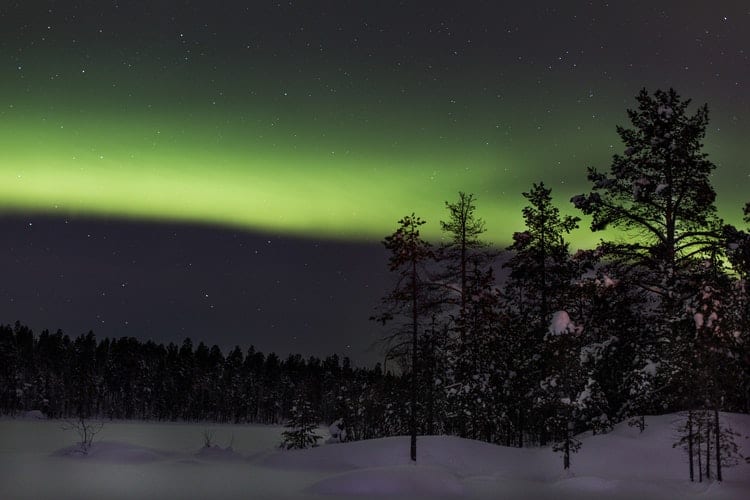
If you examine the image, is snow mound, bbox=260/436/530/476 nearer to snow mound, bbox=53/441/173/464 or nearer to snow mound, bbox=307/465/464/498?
→ snow mound, bbox=307/465/464/498

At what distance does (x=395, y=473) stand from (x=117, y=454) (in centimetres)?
1469

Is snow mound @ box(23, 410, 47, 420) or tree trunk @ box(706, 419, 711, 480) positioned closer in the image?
tree trunk @ box(706, 419, 711, 480)

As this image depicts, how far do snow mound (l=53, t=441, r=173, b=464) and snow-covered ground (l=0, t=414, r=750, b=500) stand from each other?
65 mm

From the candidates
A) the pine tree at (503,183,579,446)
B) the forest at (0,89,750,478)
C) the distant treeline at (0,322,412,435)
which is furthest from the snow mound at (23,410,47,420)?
the pine tree at (503,183,579,446)

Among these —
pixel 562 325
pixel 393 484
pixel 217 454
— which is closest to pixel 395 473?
pixel 393 484

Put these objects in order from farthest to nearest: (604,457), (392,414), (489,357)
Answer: (392,414), (489,357), (604,457)

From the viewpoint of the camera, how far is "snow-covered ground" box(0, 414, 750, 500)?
875 inches

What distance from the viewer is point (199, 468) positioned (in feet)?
97.6

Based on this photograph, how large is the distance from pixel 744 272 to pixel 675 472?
276 inches

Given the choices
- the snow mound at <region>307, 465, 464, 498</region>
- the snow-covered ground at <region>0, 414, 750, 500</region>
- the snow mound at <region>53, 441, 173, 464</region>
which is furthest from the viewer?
the snow mound at <region>53, 441, 173, 464</region>

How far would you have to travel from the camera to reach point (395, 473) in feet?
80.7

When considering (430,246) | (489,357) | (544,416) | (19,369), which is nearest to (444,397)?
(489,357)

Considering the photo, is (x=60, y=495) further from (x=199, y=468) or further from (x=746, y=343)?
(x=746, y=343)

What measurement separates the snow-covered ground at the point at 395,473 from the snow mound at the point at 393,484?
0.03 metres
